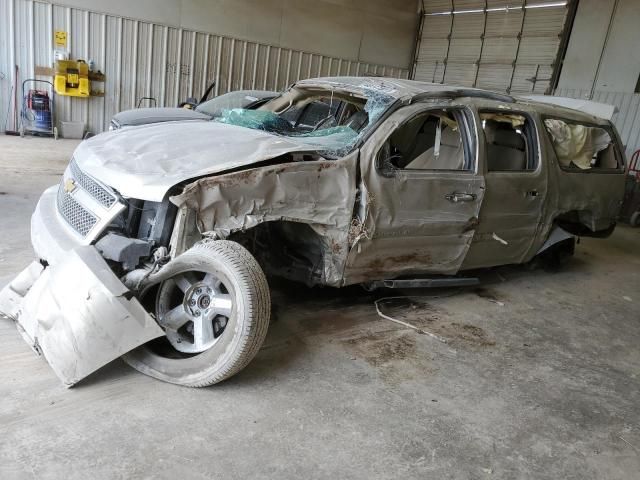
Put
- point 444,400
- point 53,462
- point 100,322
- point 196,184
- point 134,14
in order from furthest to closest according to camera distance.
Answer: point 134,14 → point 444,400 → point 196,184 → point 100,322 → point 53,462

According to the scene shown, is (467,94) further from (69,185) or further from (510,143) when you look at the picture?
(69,185)

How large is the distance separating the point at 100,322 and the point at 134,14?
34.6 feet

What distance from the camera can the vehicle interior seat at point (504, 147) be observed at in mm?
4387

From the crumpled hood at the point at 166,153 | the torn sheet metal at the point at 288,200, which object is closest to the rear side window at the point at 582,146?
the torn sheet metal at the point at 288,200

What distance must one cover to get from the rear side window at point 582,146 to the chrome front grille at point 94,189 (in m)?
3.70

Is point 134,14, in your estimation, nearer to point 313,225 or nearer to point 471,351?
point 313,225

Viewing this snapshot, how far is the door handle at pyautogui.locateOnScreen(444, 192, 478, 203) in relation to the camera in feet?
11.8

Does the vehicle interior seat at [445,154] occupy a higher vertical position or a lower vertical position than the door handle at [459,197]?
higher

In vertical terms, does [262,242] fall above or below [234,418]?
above

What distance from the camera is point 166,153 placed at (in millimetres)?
2900

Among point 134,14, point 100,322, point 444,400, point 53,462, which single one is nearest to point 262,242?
point 100,322

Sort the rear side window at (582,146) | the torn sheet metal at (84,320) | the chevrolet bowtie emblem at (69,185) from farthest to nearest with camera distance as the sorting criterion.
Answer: the rear side window at (582,146)
the chevrolet bowtie emblem at (69,185)
the torn sheet metal at (84,320)

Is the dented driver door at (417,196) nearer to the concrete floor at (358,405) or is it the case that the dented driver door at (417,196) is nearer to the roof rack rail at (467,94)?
the roof rack rail at (467,94)

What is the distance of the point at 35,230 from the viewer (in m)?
3.07
